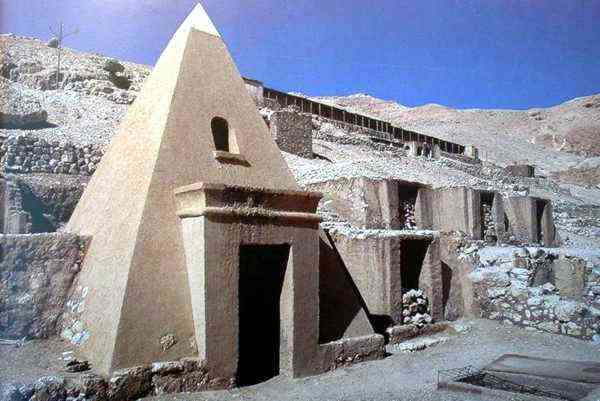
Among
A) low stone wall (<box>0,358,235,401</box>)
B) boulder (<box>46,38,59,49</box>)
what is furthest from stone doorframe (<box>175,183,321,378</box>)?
boulder (<box>46,38,59,49</box>)

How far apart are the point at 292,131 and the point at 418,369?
1239 cm

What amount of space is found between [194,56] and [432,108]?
2383 inches

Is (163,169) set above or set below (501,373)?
above

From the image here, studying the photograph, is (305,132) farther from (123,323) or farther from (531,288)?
(123,323)

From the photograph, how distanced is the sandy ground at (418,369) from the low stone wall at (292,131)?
10.2 meters

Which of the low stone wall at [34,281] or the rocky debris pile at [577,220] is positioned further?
the rocky debris pile at [577,220]

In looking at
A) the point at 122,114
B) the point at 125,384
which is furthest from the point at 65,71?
the point at 125,384

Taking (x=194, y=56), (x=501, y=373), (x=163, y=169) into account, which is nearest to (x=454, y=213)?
(x=501, y=373)

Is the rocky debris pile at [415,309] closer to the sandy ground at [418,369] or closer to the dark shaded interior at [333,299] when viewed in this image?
the sandy ground at [418,369]

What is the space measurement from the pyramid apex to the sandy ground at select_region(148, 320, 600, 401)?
19.4 ft

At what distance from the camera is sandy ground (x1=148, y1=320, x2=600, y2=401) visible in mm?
5422

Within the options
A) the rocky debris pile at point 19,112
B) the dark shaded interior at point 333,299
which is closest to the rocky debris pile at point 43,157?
the rocky debris pile at point 19,112

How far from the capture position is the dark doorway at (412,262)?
30.4 ft

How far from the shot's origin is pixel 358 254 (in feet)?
28.6
